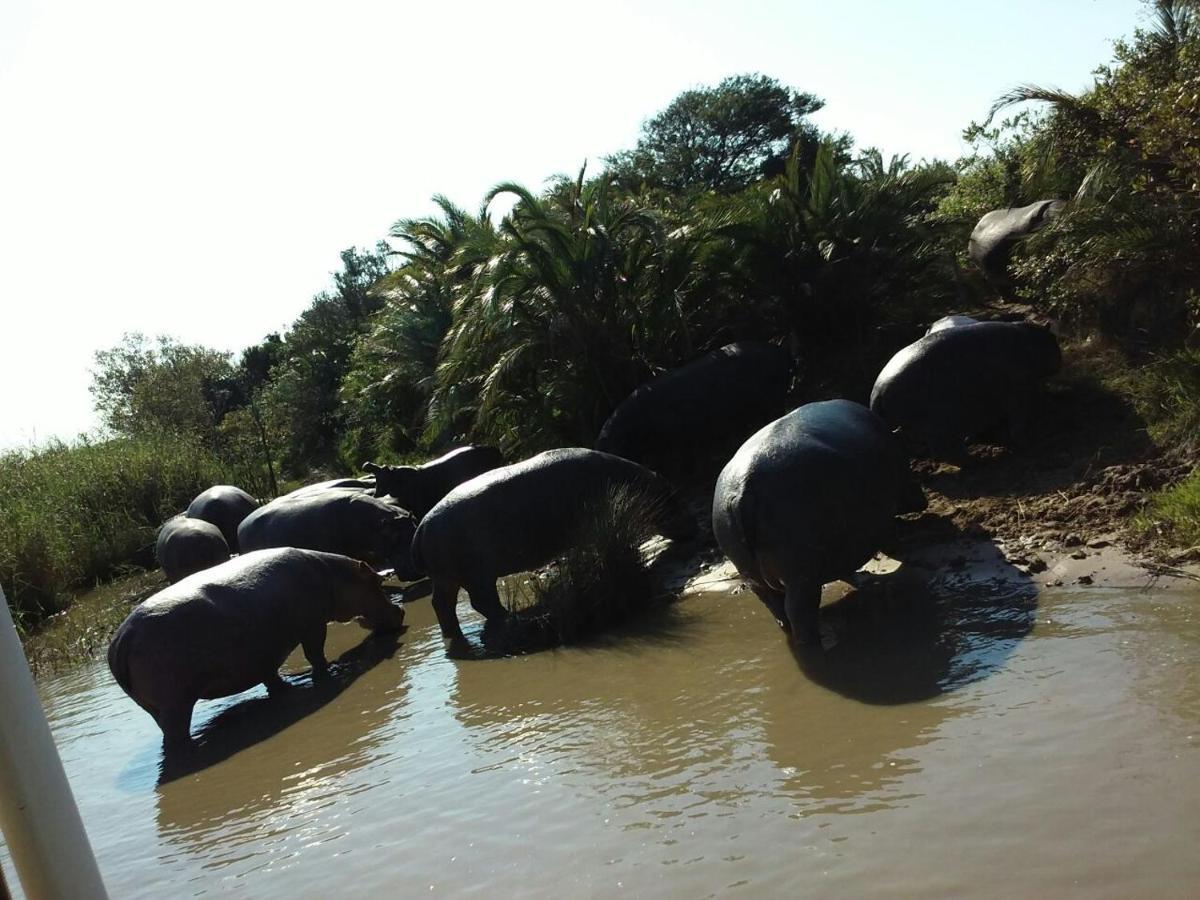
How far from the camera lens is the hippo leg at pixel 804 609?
21.2ft

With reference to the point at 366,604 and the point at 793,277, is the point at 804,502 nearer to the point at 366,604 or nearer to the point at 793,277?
the point at 366,604

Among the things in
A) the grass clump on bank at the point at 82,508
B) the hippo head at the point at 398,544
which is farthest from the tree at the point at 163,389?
the hippo head at the point at 398,544

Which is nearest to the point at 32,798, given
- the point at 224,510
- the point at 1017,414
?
the point at 1017,414

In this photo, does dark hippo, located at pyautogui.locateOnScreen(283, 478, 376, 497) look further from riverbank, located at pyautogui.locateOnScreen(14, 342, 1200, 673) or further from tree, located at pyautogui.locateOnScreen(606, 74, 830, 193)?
tree, located at pyautogui.locateOnScreen(606, 74, 830, 193)

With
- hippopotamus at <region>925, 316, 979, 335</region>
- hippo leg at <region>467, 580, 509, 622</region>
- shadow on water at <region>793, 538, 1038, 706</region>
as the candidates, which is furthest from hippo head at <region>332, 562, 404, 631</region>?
hippopotamus at <region>925, 316, 979, 335</region>

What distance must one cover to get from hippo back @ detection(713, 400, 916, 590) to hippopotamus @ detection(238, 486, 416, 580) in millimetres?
6136

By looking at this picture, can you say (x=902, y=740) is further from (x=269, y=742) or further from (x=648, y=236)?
(x=648, y=236)

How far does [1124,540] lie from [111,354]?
4499cm

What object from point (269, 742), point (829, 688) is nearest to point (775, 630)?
point (829, 688)

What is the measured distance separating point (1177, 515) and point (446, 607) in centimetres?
574

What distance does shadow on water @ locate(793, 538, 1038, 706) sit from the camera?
5.65 m

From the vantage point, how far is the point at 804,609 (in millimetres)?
6457

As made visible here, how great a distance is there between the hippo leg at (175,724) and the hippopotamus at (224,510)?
938 centimetres

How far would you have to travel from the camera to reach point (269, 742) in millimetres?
7398
